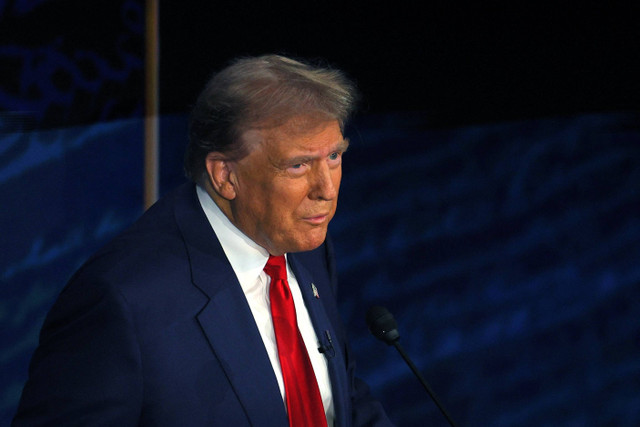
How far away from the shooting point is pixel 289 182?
1.34 metres

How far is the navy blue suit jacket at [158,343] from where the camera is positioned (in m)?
1.18

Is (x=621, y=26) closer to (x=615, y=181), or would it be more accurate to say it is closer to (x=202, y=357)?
(x=615, y=181)

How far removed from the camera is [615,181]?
257 cm

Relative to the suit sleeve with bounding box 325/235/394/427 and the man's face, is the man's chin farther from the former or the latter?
the suit sleeve with bounding box 325/235/394/427

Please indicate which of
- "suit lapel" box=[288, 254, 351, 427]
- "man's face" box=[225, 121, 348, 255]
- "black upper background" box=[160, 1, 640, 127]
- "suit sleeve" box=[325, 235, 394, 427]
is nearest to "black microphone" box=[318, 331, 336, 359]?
"suit lapel" box=[288, 254, 351, 427]

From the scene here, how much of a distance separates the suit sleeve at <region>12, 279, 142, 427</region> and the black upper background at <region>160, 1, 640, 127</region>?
1.39 metres

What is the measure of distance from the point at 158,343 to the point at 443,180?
4.92ft

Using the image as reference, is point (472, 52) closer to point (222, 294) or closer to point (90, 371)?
point (222, 294)

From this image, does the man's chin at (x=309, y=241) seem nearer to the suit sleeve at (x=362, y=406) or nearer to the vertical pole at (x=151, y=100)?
the suit sleeve at (x=362, y=406)

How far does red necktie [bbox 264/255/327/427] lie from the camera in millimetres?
→ 1387

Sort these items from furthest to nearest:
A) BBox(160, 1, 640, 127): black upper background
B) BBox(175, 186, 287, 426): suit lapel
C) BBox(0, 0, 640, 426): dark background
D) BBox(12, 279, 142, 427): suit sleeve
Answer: BBox(160, 1, 640, 127): black upper background < BBox(0, 0, 640, 426): dark background < BBox(175, 186, 287, 426): suit lapel < BBox(12, 279, 142, 427): suit sleeve

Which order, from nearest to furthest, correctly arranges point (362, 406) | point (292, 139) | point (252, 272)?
1. point (292, 139)
2. point (252, 272)
3. point (362, 406)

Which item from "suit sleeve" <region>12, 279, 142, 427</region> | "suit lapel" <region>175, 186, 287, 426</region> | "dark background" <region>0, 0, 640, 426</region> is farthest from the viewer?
"dark background" <region>0, 0, 640, 426</region>

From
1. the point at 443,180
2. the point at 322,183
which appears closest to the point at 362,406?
the point at 322,183
